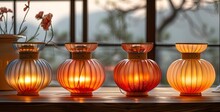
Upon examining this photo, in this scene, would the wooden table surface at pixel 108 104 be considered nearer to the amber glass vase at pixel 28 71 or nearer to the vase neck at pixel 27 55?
the amber glass vase at pixel 28 71

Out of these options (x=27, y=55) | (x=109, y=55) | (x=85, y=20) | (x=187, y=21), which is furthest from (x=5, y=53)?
(x=187, y=21)

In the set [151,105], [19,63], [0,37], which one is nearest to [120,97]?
[151,105]

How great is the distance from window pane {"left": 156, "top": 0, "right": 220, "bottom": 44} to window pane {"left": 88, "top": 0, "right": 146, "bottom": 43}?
0.36 feet

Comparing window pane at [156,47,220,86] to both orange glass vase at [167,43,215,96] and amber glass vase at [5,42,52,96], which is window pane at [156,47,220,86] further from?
amber glass vase at [5,42,52,96]

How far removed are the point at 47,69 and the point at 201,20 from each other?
1.09m

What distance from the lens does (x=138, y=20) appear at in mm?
3041

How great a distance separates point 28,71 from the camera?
2.36 metres

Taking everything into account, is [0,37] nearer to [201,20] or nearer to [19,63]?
[19,63]

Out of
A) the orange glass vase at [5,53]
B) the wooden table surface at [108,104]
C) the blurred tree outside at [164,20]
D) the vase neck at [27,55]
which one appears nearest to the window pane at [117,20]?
the blurred tree outside at [164,20]

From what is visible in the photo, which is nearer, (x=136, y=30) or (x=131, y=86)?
(x=131, y=86)

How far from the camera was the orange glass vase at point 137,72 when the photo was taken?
7.65ft

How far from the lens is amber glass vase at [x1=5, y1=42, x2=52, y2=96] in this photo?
7.73ft

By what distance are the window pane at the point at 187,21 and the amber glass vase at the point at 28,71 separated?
879mm

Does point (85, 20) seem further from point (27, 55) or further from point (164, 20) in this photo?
point (27, 55)
